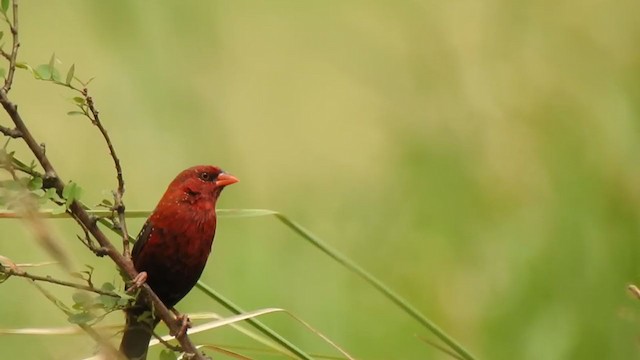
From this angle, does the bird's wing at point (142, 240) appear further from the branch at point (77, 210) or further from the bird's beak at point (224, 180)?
the branch at point (77, 210)

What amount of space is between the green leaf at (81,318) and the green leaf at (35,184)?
0.16 metres

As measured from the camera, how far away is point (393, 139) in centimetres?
309

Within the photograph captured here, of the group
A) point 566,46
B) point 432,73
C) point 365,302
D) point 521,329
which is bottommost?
point 365,302

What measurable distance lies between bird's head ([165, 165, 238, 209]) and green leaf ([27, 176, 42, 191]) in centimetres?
Result: 47

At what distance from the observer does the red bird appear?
1609 millimetres

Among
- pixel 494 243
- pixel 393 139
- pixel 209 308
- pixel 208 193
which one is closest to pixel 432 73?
pixel 393 139

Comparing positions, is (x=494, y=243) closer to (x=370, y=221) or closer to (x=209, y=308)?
(x=370, y=221)

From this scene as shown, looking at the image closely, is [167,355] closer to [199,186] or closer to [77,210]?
[77,210]

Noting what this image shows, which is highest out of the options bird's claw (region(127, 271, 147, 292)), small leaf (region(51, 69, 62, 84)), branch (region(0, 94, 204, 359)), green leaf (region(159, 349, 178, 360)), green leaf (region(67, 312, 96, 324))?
small leaf (region(51, 69, 62, 84))

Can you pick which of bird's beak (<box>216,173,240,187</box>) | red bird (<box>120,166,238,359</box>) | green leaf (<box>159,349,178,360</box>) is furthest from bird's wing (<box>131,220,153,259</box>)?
green leaf (<box>159,349,178,360</box>)

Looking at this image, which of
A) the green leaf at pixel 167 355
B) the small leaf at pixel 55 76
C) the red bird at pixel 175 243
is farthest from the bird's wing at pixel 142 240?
the small leaf at pixel 55 76

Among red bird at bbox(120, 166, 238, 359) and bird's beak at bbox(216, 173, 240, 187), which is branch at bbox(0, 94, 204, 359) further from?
bird's beak at bbox(216, 173, 240, 187)

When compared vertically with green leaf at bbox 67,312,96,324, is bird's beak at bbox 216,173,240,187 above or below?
above

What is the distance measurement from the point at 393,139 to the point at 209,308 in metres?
0.73
